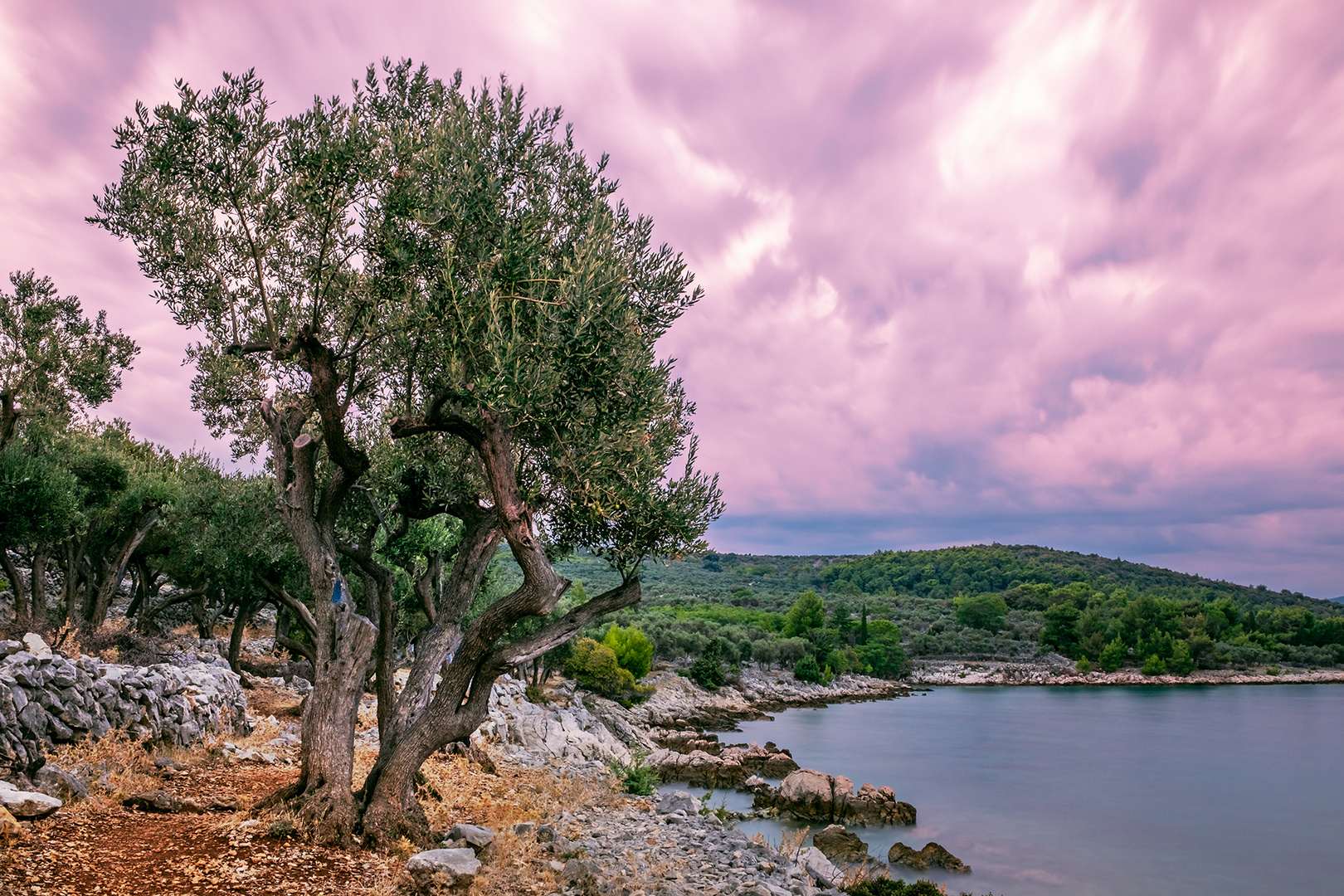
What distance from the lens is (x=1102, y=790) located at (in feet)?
118

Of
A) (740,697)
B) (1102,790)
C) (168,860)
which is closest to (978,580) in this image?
(740,697)

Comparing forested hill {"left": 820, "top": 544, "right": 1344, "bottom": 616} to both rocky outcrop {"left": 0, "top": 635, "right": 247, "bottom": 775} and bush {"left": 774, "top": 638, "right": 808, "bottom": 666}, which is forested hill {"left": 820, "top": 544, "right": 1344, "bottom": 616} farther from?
rocky outcrop {"left": 0, "top": 635, "right": 247, "bottom": 775}

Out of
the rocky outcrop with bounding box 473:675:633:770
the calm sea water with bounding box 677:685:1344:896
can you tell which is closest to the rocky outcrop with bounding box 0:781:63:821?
the rocky outcrop with bounding box 473:675:633:770

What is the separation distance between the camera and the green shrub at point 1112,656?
111438 millimetres

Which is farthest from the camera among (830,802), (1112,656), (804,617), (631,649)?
(1112,656)

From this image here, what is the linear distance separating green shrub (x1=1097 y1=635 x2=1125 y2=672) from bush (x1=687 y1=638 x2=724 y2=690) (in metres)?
74.2

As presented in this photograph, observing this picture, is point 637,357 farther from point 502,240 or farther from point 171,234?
point 171,234

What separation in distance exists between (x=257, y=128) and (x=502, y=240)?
12.0 ft

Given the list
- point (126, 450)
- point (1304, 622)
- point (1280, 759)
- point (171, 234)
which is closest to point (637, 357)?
point (171, 234)

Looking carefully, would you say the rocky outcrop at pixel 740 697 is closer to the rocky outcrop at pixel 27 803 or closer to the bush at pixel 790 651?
the bush at pixel 790 651

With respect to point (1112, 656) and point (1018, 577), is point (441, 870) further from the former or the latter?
point (1018, 577)

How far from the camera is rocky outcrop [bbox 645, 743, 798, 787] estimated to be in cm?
3003

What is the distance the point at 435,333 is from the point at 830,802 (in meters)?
23.0

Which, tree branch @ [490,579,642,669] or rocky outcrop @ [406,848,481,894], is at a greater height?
tree branch @ [490,579,642,669]
